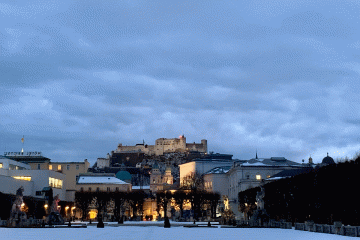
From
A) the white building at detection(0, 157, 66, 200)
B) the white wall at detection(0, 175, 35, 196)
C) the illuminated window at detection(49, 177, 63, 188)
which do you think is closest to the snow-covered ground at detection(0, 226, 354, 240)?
the white wall at detection(0, 175, 35, 196)

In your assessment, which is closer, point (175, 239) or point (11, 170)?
point (175, 239)

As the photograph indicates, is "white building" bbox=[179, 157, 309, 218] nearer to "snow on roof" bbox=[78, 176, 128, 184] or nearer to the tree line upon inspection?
"snow on roof" bbox=[78, 176, 128, 184]

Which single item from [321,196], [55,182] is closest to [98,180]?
[55,182]

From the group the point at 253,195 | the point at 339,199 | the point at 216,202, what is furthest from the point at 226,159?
the point at 339,199

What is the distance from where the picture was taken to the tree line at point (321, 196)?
51.3 m

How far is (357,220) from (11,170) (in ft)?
270

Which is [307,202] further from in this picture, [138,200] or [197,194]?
[138,200]

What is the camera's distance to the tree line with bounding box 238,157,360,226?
51.3 meters

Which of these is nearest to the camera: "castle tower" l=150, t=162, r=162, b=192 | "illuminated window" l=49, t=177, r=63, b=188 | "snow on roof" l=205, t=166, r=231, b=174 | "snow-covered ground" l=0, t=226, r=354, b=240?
"snow-covered ground" l=0, t=226, r=354, b=240

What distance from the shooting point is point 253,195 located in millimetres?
91000

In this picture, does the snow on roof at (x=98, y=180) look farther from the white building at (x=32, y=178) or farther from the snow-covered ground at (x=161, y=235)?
the snow-covered ground at (x=161, y=235)

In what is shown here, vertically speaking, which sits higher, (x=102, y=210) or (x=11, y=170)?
(x=11, y=170)

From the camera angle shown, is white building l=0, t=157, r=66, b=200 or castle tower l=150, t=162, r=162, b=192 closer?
white building l=0, t=157, r=66, b=200

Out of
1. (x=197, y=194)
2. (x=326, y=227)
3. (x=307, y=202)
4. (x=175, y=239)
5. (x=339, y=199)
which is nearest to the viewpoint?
(x=175, y=239)
